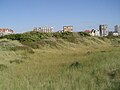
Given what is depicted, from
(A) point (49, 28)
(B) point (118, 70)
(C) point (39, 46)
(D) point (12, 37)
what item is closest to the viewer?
(B) point (118, 70)

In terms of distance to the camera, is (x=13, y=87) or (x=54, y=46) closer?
(x=13, y=87)

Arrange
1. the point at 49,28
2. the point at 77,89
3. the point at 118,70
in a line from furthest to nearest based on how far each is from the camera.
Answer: the point at 49,28 < the point at 118,70 < the point at 77,89

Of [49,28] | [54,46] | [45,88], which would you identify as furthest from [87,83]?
[49,28]

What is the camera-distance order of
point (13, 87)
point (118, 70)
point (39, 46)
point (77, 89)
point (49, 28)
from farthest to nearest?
point (49, 28)
point (39, 46)
point (118, 70)
point (13, 87)
point (77, 89)

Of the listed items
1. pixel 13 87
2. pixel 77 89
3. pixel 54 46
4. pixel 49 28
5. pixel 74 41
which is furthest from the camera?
pixel 49 28

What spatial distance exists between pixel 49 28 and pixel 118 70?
9154 centimetres

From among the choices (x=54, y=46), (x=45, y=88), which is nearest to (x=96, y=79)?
(x=45, y=88)

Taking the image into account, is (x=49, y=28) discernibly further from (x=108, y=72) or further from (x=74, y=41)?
(x=108, y=72)

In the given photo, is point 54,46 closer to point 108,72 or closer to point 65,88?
point 108,72

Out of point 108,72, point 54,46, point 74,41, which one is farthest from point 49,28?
point 108,72

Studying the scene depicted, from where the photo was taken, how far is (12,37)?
45.6m

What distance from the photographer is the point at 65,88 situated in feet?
23.8

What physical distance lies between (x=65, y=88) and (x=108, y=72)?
10.5ft

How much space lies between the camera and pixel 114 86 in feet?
23.6
